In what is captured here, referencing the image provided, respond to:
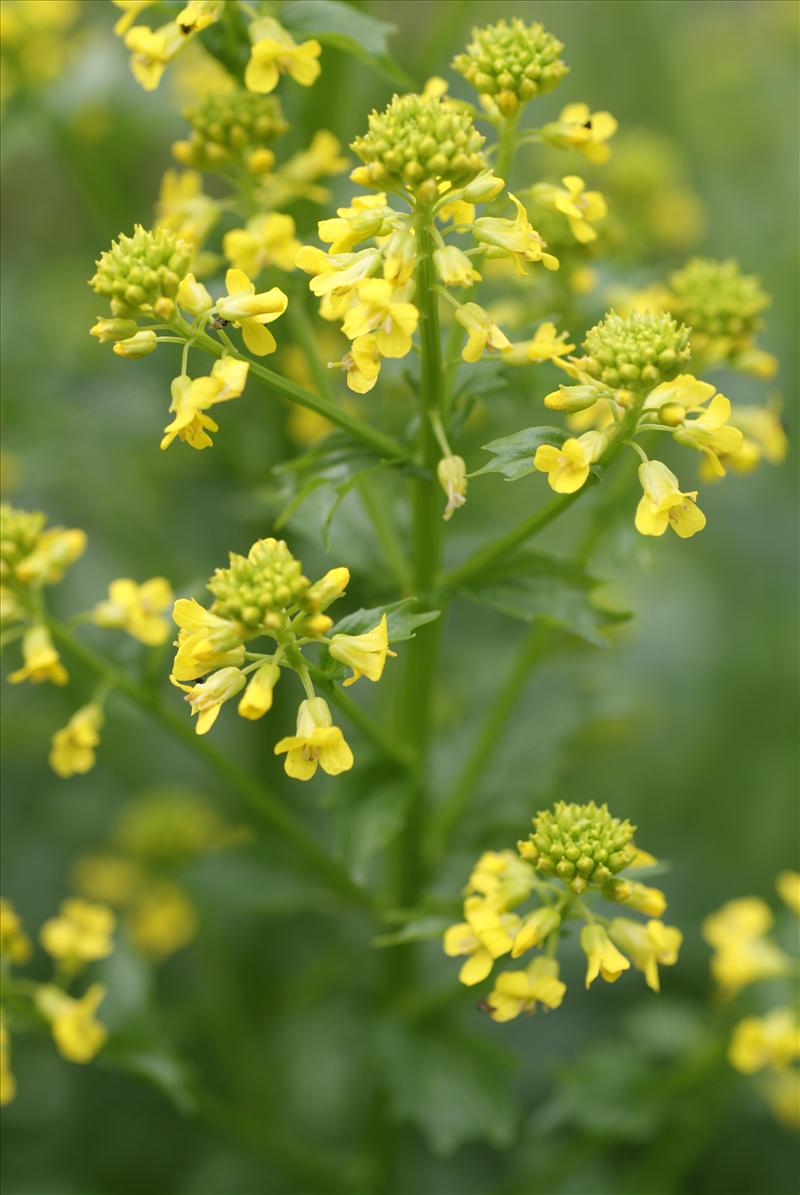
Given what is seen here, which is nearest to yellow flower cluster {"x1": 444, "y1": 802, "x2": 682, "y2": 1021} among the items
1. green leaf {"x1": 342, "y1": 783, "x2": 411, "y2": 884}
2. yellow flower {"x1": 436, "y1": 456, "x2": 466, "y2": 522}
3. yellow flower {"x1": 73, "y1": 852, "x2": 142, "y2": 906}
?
green leaf {"x1": 342, "y1": 783, "x2": 411, "y2": 884}

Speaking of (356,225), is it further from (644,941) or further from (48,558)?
(644,941)

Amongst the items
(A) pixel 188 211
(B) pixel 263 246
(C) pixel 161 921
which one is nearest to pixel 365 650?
(B) pixel 263 246

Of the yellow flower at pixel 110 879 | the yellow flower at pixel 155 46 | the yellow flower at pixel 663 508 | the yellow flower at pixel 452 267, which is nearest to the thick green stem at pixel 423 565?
the yellow flower at pixel 452 267

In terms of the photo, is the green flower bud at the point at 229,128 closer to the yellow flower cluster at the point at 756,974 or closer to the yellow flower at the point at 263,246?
the yellow flower at the point at 263,246

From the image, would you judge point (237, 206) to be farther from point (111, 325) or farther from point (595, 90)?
point (595, 90)

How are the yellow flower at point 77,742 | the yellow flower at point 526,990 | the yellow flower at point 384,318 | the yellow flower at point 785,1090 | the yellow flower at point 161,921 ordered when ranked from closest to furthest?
the yellow flower at point 384,318, the yellow flower at point 526,990, the yellow flower at point 77,742, the yellow flower at point 785,1090, the yellow flower at point 161,921

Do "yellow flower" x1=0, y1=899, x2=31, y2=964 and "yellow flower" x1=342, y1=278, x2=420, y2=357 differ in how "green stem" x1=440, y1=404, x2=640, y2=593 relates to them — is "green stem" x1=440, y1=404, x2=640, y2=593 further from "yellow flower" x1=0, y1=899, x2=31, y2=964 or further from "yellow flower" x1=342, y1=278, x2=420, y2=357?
"yellow flower" x1=0, y1=899, x2=31, y2=964
